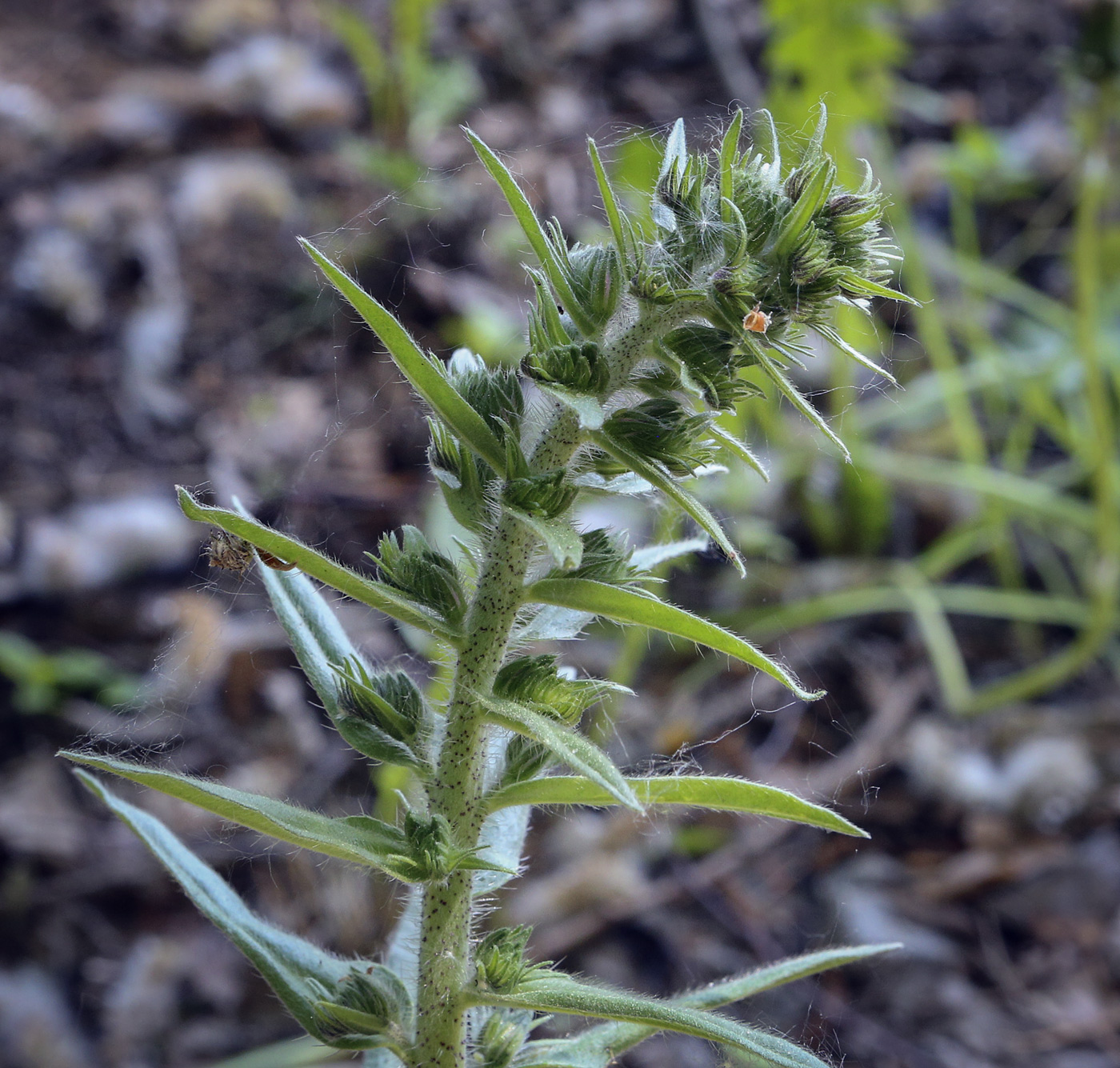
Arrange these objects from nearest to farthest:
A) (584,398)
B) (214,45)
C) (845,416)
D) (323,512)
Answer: (584,398), (323,512), (845,416), (214,45)

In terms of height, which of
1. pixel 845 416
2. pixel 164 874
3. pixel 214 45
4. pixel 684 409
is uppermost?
pixel 214 45

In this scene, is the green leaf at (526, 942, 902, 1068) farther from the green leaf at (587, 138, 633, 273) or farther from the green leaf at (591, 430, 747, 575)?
the green leaf at (587, 138, 633, 273)

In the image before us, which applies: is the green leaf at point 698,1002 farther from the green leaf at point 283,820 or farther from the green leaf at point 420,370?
the green leaf at point 420,370

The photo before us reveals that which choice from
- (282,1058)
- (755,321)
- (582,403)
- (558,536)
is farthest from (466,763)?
(282,1058)

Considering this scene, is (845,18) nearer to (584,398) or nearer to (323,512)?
(323,512)

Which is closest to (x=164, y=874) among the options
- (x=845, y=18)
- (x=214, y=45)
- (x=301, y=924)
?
(x=301, y=924)

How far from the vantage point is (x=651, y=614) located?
927 millimetres

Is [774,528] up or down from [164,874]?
down

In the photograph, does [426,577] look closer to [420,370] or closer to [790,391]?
[420,370]

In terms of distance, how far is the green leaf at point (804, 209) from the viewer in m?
0.91

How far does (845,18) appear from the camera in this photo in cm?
394

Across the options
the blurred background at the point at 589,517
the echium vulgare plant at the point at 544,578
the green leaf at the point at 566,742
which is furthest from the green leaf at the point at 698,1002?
the green leaf at the point at 566,742

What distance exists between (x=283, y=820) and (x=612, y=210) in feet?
2.11

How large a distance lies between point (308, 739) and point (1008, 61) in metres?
5.66
